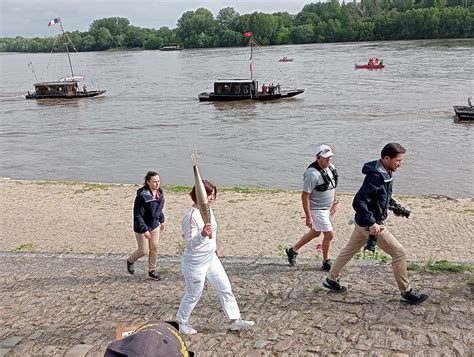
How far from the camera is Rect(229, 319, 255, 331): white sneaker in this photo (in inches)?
201

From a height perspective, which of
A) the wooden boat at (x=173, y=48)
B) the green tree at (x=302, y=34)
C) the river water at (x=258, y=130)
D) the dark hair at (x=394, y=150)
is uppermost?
the dark hair at (x=394, y=150)

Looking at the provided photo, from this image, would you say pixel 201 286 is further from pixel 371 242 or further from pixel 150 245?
pixel 150 245

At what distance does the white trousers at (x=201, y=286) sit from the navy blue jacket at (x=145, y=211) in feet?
5.28

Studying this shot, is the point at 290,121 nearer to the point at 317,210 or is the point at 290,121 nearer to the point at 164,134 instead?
the point at 164,134

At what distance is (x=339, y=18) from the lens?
10488 centimetres

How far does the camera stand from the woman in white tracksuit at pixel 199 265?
475 centimetres

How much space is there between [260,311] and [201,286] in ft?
3.03

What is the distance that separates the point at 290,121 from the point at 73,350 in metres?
27.1

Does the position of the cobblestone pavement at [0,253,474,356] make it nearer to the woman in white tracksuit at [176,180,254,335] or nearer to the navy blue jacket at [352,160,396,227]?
the woman in white tracksuit at [176,180,254,335]

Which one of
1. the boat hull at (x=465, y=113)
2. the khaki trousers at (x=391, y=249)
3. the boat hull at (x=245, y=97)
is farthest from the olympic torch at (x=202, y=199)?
the boat hull at (x=245, y=97)

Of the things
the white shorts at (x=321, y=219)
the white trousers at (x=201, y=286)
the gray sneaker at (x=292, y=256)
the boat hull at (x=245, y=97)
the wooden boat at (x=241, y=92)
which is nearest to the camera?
the white trousers at (x=201, y=286)

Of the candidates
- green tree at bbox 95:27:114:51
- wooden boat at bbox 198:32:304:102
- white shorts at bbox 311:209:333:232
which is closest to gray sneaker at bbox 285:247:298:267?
white shorts at bbox 311:209:333:232

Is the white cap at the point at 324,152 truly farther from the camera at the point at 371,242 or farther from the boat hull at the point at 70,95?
the boat hull at the point at 70,95

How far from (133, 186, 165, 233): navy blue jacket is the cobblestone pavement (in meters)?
0.76
